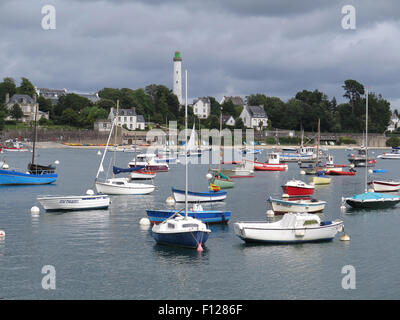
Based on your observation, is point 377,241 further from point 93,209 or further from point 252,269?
point 93,209

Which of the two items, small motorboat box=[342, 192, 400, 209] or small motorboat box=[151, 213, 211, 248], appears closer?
small motorboat box=[151, 213, 211, 248]

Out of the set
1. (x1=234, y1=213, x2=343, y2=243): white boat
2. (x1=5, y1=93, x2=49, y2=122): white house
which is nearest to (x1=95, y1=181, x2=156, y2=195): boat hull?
(x1=234, y1=213, x2=343, y2=243): white boat

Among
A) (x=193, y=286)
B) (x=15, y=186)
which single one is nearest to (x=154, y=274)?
(x=193, y=286)

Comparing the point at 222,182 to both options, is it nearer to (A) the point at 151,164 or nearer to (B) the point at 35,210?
(B) the point at 35,210

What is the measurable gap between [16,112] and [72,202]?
488 ft

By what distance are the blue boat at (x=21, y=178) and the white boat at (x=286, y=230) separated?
42.8 meters

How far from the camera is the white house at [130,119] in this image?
636ft

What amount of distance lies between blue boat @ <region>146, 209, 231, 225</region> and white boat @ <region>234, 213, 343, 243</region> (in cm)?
535

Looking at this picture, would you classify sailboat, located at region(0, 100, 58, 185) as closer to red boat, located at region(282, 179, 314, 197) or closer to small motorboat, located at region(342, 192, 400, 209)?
red boat, located at region(282, 179, 314, 197)

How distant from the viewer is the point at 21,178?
72750 mm

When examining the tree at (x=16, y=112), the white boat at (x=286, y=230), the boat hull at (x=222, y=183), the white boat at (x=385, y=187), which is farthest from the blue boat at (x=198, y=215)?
the tree at (x=16, y=112)

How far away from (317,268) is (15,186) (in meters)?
49.4

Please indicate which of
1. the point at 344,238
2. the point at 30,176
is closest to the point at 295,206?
the point at 344,238

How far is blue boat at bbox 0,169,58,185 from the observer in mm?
72000
